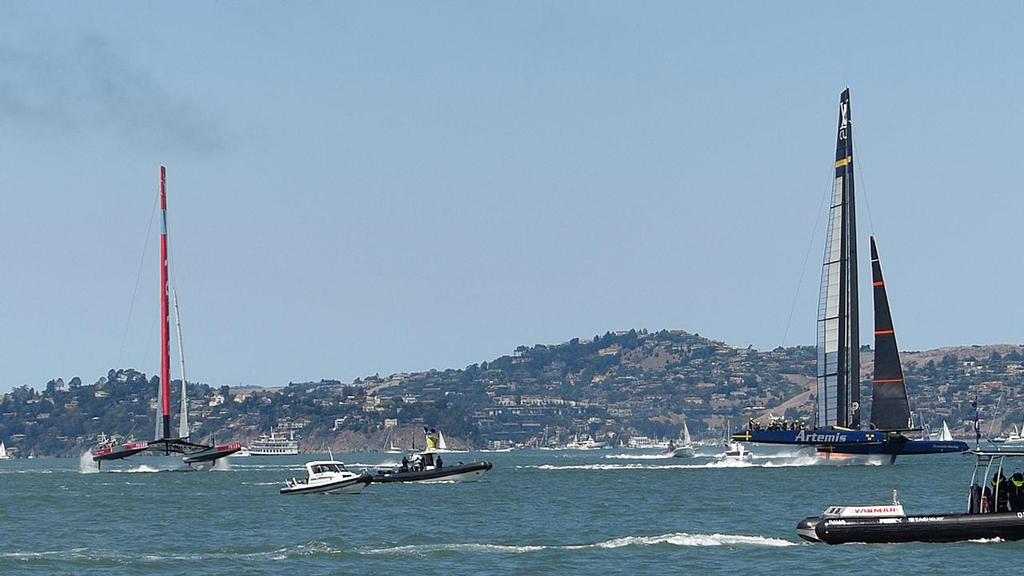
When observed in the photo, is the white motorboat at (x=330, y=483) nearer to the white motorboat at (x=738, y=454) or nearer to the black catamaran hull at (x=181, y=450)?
the black catamaran hull at (x=181, y=450)

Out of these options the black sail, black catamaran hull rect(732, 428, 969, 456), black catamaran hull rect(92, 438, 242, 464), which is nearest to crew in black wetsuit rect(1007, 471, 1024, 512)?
black catamaran hull rect(732, 428, 969, 456)

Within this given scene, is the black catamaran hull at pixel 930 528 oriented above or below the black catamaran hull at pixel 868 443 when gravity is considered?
below

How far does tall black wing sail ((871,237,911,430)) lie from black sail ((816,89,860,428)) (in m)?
2.06

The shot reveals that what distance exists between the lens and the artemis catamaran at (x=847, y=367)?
4889 inches

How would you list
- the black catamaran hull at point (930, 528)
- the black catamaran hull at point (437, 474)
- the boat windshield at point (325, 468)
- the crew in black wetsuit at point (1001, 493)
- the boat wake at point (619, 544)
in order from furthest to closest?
the black catamaran hull at point (437, 474) < the boat windshield at point (325, 468) < the boat wake at point (619, 544) < the crew in black wetsuit at point (1001, 493) < the black catamaran hull at point (930, 528)

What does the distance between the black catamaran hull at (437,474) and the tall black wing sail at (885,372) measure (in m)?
27.6

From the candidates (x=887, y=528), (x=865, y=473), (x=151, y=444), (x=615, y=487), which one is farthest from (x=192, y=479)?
(x=887, y=528)

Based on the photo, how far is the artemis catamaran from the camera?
124 metres

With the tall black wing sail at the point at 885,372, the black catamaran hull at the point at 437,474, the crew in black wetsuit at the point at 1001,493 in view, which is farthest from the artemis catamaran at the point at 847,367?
the crew in black wetsuit at the point at 1001,493

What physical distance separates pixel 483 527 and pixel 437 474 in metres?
37.8

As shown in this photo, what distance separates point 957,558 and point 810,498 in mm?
35214

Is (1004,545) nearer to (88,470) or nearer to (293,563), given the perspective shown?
(293,563)

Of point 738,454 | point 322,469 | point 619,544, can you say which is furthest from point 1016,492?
point 738,454

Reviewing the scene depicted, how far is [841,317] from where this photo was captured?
12925cm
